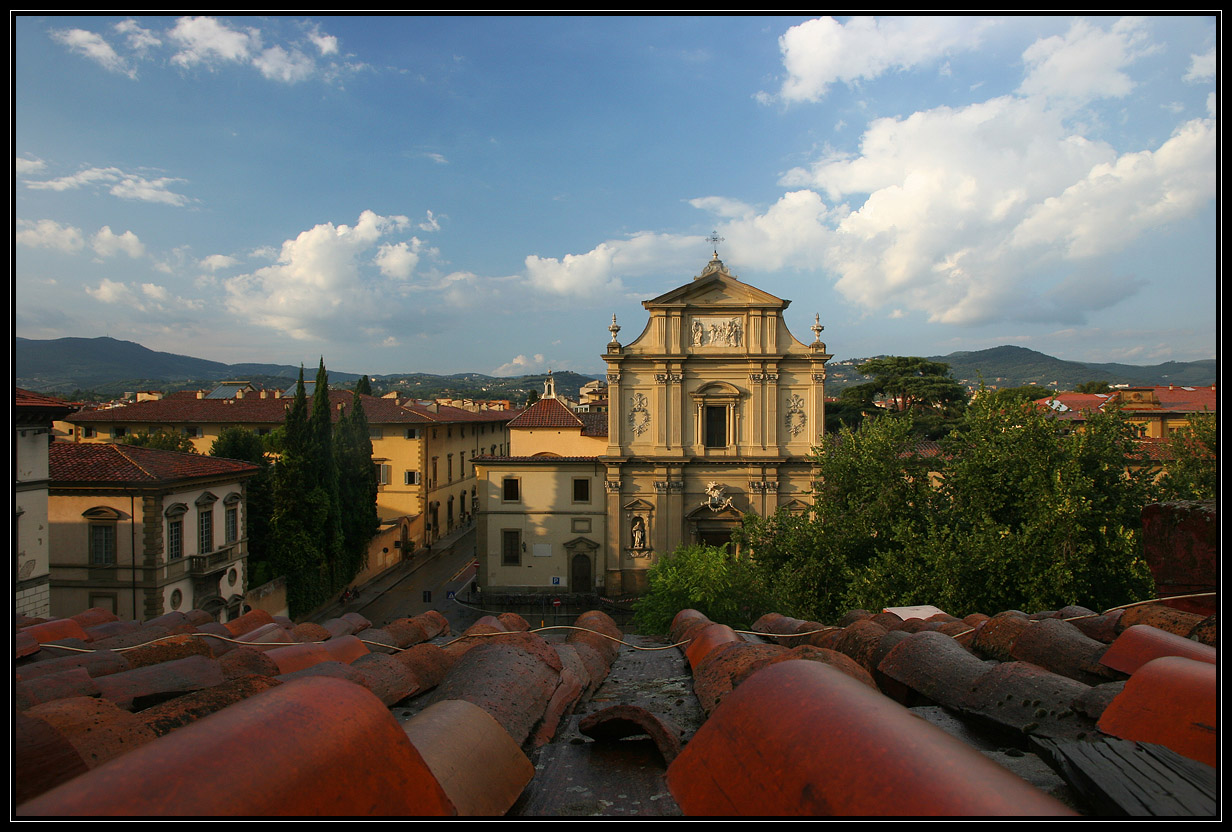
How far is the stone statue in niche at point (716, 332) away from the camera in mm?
25609

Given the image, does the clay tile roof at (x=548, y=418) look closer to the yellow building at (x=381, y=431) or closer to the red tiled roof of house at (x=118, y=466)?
the yellow building at (x=381, y=431)

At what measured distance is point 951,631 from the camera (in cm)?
494

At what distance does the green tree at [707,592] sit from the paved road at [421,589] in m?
8.24

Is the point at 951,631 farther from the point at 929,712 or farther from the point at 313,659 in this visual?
the point at 313,659

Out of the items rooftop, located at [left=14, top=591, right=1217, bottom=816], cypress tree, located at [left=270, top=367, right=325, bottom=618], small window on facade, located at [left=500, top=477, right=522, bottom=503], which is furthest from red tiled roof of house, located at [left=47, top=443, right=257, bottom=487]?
rooftop, located at [left=14, top=591, right=1217, bottom=816]

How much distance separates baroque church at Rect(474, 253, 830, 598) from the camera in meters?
25.3

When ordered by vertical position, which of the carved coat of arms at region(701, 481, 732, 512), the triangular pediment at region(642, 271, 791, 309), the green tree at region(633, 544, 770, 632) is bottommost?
the green tree at region(633, 544, 770, 632)

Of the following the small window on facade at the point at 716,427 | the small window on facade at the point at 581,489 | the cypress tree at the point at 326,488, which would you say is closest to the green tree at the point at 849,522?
the small window on facade at the point at 716,427

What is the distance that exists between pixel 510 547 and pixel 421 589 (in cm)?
533

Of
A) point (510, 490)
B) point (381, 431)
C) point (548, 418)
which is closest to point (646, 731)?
point (510, 490)

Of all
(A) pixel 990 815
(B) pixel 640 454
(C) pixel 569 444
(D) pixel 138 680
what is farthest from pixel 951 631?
(C) pixel 569 444

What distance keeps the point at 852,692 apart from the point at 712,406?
24.8m

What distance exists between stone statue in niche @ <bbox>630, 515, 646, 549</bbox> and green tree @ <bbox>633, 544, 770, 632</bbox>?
383 inches

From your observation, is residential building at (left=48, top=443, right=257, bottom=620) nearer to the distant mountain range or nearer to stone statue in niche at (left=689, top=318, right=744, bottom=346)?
the distant mountain range
